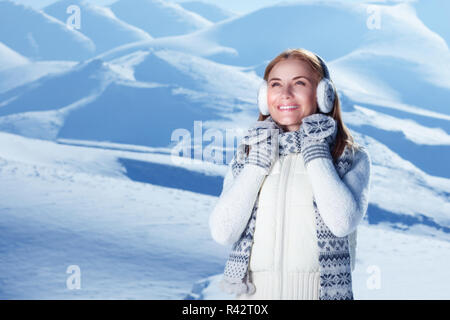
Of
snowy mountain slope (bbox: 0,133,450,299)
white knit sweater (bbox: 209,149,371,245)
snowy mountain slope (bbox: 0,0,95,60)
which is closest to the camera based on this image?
white knit sweater (bbox: 209,149,371,245)

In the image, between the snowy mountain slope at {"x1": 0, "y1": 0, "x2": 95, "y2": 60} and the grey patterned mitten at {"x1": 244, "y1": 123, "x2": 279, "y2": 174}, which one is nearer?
the grey patterned mitten at {"x1": 244, "y1": 123, "x2": 279, "y2": 174}

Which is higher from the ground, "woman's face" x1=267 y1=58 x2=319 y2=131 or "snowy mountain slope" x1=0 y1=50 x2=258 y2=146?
"snowy mountain slope" x1=0 y1=50 x2=258 y2=146

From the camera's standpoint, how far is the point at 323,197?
1.16 meters

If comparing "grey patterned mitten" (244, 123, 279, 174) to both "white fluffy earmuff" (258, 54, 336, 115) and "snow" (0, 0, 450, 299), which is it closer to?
"white fluffy earmuff" (258, 54, 336, 115)

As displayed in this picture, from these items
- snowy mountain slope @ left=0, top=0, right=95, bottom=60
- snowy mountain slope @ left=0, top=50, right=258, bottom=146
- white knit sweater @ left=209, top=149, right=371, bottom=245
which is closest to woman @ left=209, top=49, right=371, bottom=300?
white knit sweater @ left=209, top=149, right=371, bottom=245

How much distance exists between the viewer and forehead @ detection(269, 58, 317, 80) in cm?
129

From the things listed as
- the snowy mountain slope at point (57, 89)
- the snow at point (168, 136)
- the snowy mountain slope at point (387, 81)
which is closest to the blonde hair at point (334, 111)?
the snow at point (168, 136)

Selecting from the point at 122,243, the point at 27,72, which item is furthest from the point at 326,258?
the point at 27,72

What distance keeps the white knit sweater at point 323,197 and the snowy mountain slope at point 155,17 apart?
17.5 ft

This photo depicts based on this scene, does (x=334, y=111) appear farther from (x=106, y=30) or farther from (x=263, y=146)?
(x=106, y=30)

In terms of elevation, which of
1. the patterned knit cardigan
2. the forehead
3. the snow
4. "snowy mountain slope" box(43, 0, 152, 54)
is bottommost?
the patterned knit cardigan

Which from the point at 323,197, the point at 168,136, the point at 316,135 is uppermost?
the point at 168,136

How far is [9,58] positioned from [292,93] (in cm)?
458

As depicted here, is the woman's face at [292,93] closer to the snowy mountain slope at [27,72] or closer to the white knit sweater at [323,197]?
the white knit sweater at [323,197]
